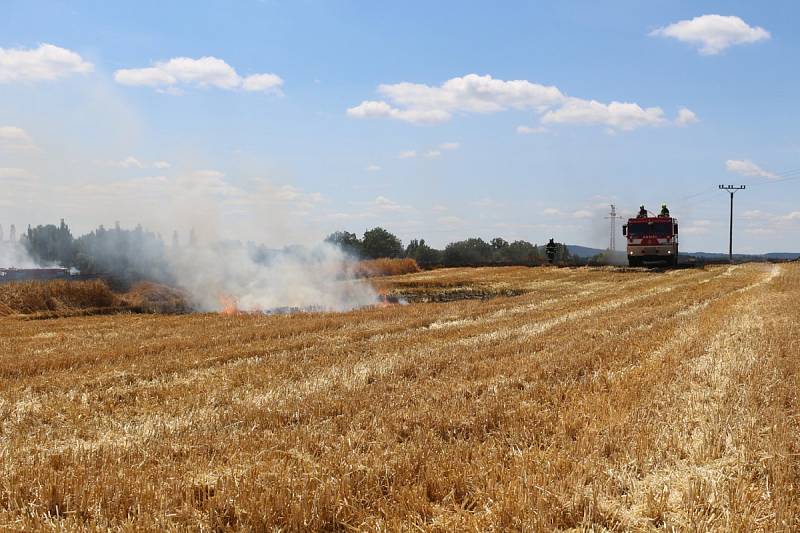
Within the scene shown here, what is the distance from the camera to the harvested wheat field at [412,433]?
434 cm

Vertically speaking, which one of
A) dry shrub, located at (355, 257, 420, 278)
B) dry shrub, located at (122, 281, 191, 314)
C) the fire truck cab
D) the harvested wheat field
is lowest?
dry shrub, located at (122, 281, 191, 314)

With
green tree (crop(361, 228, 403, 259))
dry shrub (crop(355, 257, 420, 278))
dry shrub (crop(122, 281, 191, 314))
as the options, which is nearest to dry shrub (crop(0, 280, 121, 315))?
dry shrub (crop(122, 281, 191, 314))

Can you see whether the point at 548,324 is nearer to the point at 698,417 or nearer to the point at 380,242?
the point at 698,417

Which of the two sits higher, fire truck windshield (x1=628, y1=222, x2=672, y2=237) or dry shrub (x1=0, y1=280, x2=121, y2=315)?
fire truck windshield (x1=628, y1=222, x2=672, y2=237)

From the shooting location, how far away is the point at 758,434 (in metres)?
5.75

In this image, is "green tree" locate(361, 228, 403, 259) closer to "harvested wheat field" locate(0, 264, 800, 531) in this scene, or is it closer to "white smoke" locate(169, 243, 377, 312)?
"white smoke" locate(169, 243, 377, 312)

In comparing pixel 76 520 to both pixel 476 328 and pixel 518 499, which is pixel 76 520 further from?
pixel 476 328

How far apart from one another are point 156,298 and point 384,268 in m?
27.0

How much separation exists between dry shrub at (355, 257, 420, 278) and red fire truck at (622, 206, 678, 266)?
19.6 meters

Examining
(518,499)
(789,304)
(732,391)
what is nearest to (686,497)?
(518,499)

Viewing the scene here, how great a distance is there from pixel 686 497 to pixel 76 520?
438 cm

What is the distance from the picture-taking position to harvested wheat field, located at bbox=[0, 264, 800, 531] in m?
4.34

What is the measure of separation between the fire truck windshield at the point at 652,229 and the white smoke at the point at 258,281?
20423 mm

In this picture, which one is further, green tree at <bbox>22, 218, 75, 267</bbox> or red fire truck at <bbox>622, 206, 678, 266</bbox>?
green tree at <bbox>22, 218, 75, 267</bbox>
